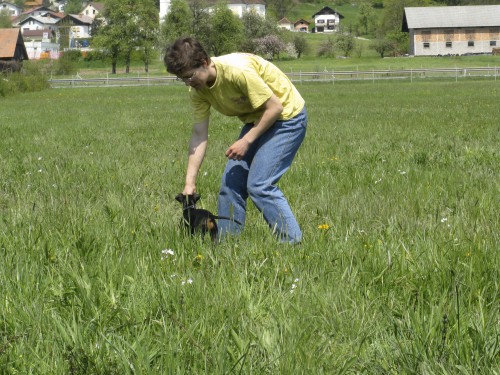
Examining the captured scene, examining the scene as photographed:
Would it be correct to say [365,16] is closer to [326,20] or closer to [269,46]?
[326,20]

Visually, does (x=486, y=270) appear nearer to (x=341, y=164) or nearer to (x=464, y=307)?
(x=464, y=307)

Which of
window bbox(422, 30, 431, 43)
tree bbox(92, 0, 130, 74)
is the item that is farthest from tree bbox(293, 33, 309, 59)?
tree bbox(92, 0, 130, 74)

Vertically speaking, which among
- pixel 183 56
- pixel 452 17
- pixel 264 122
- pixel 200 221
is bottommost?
pixel 200 221

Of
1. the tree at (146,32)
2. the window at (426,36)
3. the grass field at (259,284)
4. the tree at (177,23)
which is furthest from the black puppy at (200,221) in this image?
the window at (426,36)

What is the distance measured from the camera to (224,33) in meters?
92.8

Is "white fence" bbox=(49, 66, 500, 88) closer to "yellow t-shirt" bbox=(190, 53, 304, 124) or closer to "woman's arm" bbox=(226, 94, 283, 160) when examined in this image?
"yellow t-shirt" bbox=(190, 53, 304, 124)

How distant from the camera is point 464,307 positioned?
2.91 meters

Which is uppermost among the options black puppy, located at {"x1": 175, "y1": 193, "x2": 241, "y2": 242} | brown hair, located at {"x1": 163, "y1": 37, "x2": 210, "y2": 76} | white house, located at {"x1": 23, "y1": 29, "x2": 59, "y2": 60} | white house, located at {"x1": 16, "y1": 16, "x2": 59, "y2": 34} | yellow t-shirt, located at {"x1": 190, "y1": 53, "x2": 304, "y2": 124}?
white house, located at {"x1": 16, "y1": 16, "x2": 59, "y2": 34}

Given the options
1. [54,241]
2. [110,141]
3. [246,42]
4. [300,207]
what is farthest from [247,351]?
[246,42]

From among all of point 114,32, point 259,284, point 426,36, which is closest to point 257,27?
point 114,32

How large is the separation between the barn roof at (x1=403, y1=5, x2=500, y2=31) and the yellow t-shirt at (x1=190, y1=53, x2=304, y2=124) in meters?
99.0

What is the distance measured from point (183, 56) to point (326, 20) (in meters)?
172

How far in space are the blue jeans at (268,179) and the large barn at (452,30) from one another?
325 ft

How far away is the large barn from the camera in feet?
329
